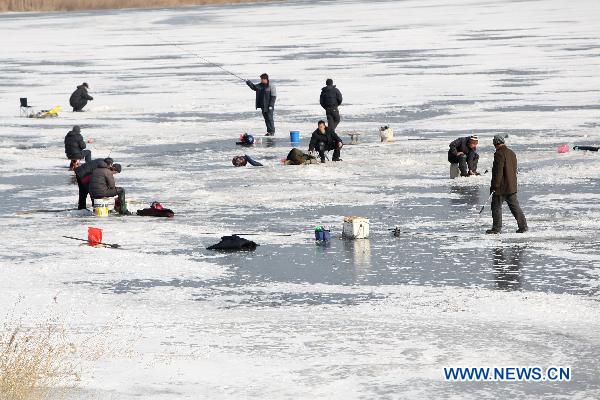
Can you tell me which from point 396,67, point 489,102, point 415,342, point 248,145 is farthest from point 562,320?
point 396,67

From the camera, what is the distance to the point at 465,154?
79.6 ft

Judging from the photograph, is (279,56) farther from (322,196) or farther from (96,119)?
(322,196)

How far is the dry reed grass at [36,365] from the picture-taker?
10.3 meters

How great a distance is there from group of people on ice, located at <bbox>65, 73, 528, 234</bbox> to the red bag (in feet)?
9.46

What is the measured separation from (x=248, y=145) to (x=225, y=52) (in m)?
29.7

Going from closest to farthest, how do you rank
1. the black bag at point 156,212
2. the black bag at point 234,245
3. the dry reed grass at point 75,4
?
1. the black bag at point 234,245
2. the black bag at point 156,212
3. the dry reed grass at point 75,4

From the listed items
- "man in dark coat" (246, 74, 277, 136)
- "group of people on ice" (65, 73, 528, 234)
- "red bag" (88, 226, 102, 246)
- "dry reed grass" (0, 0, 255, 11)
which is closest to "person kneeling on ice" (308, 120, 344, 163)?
"group of people on ice" (65, 73, 528, 234)

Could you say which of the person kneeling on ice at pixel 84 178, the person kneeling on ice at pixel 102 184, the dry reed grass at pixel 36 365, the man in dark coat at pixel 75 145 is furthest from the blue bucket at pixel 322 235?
the man in dark coat at pixel 75 145

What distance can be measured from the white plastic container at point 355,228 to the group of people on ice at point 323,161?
1776 mm

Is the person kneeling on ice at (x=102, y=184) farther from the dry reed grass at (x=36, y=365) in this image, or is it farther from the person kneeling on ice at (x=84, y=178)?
the dry reed grass at (x=36, y=365)

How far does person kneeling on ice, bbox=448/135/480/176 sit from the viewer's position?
2403 centimetres

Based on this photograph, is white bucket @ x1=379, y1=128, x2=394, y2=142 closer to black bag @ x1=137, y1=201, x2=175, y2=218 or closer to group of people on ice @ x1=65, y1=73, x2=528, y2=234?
group of people on ice @ x1=65, y1=73, x2=528, y2=234

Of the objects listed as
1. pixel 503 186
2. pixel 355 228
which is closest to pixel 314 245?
pixel 355 228

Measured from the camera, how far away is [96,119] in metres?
36.7
